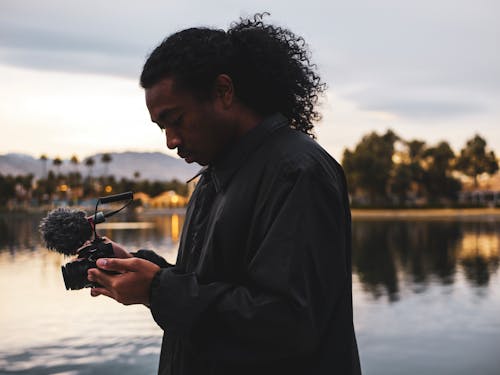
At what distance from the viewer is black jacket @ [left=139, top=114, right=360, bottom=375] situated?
1.40 metres

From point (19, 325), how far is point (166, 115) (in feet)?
29.4

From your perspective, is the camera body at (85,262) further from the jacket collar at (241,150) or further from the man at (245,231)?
the jacket collar at (241,150)

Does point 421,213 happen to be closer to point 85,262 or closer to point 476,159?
point 476,159

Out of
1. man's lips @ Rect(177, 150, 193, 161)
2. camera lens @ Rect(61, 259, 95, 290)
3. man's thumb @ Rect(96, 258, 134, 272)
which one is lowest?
camera lens @ Rect(61, 259, 95, 290)

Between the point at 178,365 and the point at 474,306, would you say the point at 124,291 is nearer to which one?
the point at 178,365

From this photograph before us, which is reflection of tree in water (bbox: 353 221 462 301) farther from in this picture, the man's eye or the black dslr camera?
the man's eye

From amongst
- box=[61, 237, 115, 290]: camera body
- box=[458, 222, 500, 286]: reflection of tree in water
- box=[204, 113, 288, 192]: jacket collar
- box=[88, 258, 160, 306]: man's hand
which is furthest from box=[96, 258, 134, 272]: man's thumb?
box=[458, 222, 500, 286]: reflection of tree in water

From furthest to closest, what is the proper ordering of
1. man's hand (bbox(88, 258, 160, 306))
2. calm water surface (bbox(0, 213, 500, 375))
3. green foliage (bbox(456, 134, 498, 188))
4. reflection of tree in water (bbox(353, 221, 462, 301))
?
1. green foliage (bbox(456, 134, 498, 188))
2. reflection of tree in water (bbox(353, 221, 462, 301))
3. calm water surface (bbox(0, 213, 500, 375))
4. man's hand (bbox(88, 258, 160, 306))

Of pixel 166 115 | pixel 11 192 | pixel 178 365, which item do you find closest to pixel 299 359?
pixel 178 365


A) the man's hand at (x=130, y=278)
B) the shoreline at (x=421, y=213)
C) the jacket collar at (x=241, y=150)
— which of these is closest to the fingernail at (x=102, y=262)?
the man's hand at (x=130, y=278)

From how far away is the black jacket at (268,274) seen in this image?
1.40 metres

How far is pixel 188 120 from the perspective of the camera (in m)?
1.65

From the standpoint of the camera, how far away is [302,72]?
74.4 inches

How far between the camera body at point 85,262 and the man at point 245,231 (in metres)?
0.09
